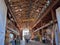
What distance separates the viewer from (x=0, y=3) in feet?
8.86

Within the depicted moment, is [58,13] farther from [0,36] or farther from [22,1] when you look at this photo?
[22,1]

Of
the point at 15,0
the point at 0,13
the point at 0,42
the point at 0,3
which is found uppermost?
the point at 15,0

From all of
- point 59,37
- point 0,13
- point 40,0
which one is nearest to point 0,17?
point 0,13

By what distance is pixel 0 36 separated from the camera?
2709mm

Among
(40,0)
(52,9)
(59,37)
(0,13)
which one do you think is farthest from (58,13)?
(40,0)

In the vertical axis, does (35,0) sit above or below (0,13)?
above

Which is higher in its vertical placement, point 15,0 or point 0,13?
point 15,0

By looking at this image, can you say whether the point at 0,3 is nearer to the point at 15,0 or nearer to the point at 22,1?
the point at 15,0

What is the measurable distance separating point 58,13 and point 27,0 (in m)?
2.09

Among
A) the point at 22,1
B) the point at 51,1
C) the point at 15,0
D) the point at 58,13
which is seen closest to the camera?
the point at 58,13

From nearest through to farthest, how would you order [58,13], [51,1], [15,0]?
[58,13], [51,1], [15,0]

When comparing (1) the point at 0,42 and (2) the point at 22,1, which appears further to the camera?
(2) the point at 22,1

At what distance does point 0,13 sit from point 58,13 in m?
1.36

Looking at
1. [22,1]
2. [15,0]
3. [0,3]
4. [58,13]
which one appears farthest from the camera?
[22,1]
